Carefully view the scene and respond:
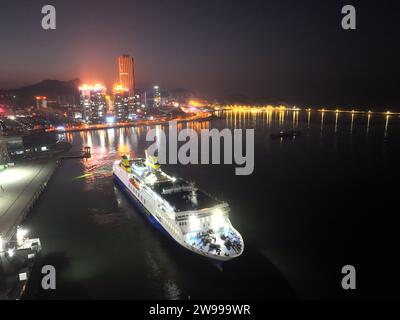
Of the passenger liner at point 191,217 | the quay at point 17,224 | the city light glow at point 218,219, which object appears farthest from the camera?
the city light glow at point 218,219

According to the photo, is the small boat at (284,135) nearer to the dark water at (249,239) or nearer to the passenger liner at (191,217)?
the dark water at (249,239)

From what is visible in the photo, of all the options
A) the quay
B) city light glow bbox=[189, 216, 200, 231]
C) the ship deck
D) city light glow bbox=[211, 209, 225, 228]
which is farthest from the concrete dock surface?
city light glow bbox=[211, 209, 225, 228]

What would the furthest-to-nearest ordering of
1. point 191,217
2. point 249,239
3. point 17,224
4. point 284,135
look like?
point 284,135
point 17,224
point 249,239
point 191,217

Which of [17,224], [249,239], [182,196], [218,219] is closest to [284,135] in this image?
[249,239]

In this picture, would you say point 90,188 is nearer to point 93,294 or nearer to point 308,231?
point 93,294

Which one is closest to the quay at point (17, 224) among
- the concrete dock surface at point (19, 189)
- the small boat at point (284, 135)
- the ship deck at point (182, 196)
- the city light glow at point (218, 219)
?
the concrete dock surface at point (19, 189)

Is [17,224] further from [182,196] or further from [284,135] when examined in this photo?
[284,135]
